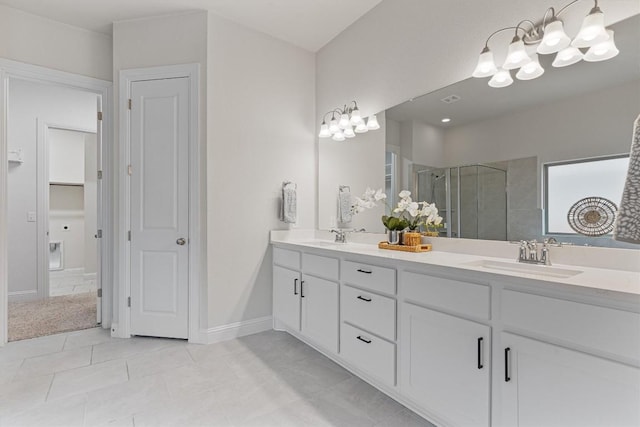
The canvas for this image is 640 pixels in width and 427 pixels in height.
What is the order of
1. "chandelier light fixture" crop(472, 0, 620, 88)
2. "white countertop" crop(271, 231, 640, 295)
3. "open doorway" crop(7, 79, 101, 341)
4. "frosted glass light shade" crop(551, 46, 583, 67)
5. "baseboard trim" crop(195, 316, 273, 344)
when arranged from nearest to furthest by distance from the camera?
"white countertop" crop(271, 231, 640, 295) → "chandelier light fixture" crop(472, 0, 620, 88) → "frosted glass light shade" crop(551, 46, 583, 67) → "baseboard trim" crop(195, 316, 273, 344) → "open doorway" crop(7, 79, 101, 341)

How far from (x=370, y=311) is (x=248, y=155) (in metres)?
1.77

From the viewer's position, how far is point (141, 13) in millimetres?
2715

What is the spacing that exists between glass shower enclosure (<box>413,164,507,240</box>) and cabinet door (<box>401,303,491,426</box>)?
2.21 ft

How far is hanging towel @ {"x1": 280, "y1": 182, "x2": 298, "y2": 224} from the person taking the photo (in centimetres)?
304

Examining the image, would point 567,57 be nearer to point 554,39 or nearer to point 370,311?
point 554,39

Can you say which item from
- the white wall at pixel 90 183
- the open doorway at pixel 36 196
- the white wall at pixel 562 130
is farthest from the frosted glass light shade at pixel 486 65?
the white wall at pixel 90 183

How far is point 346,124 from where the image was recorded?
2.86 metres

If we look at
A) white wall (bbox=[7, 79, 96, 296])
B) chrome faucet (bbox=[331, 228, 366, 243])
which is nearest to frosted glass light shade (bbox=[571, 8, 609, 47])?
chrome faucet (bbox=[331, 228, 366, 243])

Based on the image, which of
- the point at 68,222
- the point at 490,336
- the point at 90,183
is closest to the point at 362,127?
the point at 490,336

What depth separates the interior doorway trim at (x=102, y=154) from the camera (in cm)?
260

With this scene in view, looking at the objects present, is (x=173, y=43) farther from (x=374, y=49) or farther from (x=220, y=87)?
(x=374, y=49)

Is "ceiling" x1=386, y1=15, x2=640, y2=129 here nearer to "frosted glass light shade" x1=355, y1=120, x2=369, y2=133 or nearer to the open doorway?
"frosted glass light shade" x1=355, y1=120, x2=369, y2=133

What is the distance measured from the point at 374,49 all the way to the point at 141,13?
2001 mm

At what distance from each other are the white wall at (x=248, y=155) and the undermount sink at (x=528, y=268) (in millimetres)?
1864
